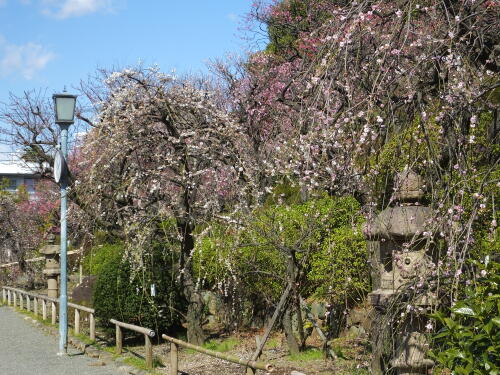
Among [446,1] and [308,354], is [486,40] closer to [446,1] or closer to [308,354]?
[446,1]

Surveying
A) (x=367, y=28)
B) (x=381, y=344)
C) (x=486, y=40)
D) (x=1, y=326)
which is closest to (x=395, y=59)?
(x=367, y=28)

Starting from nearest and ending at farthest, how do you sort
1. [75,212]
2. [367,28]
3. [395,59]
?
[395,59] < [367,28] < [75,212]

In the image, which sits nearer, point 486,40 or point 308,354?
point 486,40

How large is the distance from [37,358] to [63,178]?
2.89 m

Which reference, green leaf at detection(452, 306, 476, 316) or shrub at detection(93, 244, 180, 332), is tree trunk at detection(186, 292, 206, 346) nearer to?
shrub at detection(93, 244, 180, 332)

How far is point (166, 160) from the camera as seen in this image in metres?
9.77

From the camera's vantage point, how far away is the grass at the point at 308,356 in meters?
8.41

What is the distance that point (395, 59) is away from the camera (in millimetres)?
4188

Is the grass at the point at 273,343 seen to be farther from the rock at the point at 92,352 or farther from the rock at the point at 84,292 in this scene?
the rock at the point at 84,292

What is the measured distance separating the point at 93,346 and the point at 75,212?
327 centimetres

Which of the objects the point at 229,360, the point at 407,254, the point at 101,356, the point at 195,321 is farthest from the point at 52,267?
the point at 407,254

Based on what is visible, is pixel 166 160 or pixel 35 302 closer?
pixel 166 160

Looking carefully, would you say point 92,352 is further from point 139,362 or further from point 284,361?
point 284,361

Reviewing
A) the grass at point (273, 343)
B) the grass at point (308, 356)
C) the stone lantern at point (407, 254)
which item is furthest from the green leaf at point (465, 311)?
the grass at point (273, 343)
